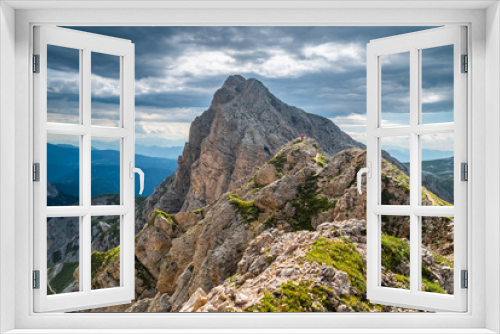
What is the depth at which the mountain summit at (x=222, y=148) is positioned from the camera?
2105cm

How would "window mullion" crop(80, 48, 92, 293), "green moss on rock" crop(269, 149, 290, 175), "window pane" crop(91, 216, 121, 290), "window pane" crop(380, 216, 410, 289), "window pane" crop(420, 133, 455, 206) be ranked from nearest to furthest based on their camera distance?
"window mullion" crop(80, 48, 92, 293), "window pane" crop(420, 133, 455, 206), "window pane" crop(380, 216, 410, 289), "window pane" crop(91, 216, 121, 290), "green moss on rock" crop(269, 149, 290, 175)

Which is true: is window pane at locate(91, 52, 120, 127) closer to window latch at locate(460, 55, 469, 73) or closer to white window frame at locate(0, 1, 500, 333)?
white window frame at locate(0, 1, 500, 333)

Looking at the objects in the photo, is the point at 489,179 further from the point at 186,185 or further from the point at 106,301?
the point at 186,185

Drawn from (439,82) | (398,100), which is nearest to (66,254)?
(398,100)

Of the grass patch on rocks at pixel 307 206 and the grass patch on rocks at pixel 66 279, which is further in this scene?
the grass patch on rocks at pixel 307 206

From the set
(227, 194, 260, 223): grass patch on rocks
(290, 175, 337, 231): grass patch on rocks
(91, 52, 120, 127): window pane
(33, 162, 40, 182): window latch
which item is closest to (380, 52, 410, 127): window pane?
(91, 52, 120, 127): window pane

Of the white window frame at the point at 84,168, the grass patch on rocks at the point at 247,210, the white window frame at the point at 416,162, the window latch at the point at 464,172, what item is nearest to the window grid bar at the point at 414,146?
the white window frame at the point at 416,162

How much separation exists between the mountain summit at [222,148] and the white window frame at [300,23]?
18015 millimetres

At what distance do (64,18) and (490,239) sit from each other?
248 centimetres

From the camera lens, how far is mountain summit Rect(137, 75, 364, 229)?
69.1 ft

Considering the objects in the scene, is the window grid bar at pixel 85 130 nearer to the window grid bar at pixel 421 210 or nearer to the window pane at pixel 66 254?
the window pane at pixel 66 254

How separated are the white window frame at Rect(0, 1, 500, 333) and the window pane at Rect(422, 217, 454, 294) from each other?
1.26 metres

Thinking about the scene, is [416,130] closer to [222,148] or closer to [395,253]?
[395,253]

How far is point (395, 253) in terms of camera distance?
3.84m
